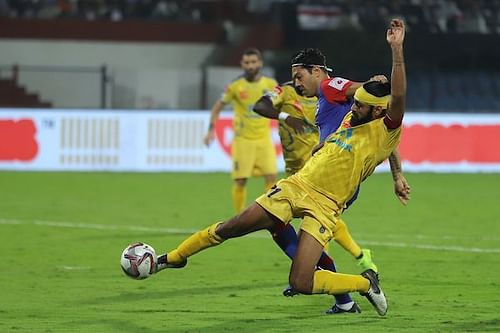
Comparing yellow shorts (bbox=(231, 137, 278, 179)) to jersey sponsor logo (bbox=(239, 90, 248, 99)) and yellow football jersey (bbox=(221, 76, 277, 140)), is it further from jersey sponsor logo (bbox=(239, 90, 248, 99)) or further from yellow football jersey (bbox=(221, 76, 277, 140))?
jersey sponsor logo (bbox=(239, 90, 248, 99))

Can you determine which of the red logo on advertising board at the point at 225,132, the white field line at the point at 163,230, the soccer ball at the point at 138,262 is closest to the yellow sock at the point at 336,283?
the soccer ball at the point at 138,262

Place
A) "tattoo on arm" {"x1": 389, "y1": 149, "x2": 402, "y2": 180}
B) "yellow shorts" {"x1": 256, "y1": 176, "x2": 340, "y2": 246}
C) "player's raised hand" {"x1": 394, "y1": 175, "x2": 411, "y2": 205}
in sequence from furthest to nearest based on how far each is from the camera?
1. "tattoo on arm" {"x1": 389, "y1": 149, "x2": 402, "y2": 180}
2. "player's raised hand" {"x1": 394, "y1": 175, "x2": 411, "y2": 205}
3. "yellow shorts" {"x1": 256, "y1": 176, "x2": 340, "y2": 246}

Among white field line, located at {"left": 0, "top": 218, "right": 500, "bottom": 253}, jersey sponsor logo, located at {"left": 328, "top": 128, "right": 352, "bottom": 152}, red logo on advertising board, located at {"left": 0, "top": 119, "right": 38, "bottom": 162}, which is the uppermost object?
jersey sponsor logo, located at {"left": 328, "top": 128, "right": 352, "bottom": 152}

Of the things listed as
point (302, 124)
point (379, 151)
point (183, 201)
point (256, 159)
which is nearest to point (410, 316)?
point (379, 151)

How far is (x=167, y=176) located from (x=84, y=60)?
9.63m

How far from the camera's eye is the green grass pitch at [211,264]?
944cm

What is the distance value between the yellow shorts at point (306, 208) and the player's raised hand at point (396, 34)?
4.19 ft

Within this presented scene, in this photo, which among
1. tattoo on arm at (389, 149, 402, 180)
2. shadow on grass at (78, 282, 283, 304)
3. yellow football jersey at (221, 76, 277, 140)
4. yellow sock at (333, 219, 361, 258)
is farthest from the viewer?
yellow football jersey at (221, 76, 277, 140)

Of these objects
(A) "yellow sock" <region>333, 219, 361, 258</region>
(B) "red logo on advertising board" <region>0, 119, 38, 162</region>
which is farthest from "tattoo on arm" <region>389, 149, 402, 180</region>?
(B) "red logo on advertising board" <region>0, 119, 38, 162</region>

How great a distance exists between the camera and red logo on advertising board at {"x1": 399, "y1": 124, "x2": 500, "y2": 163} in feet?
85.0

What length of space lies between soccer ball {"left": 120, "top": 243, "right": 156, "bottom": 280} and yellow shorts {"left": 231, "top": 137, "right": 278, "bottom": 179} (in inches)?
287

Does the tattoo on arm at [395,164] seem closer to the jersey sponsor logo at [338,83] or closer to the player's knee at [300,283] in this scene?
the jersey sponsor logo at [338,83]

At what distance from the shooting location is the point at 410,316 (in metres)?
9.62

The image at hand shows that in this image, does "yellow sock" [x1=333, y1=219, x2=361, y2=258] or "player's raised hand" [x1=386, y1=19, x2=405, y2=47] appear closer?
"player's raised hand" [x1=386, y1=19, x2=405, y2=47]
